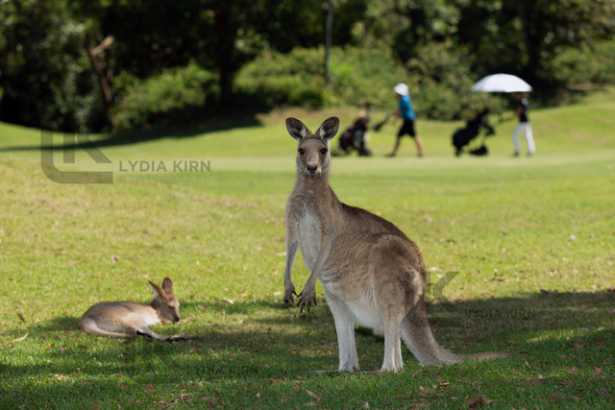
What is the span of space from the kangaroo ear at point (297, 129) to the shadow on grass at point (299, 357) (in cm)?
179

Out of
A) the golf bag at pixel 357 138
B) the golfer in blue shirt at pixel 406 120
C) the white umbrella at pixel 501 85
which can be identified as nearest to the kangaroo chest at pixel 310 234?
the golfer in blue shirt at pixel 406 120

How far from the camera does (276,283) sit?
44.2 ft

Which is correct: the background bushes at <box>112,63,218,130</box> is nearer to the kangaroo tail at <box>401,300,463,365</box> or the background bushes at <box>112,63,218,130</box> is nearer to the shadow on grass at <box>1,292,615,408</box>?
the shadow on grass at <box>1,292,615,408</box>

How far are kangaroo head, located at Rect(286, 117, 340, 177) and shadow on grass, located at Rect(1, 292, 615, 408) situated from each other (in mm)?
1519

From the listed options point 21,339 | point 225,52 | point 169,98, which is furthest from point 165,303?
point 169,98

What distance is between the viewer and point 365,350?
9797 mm

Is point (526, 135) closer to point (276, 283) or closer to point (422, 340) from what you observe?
point (276, 283)

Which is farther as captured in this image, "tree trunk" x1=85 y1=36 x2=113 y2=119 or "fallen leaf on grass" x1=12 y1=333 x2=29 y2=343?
"tree trunk" x1=85 y1=36 x2=113 y2=119

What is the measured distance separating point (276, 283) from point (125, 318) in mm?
3507

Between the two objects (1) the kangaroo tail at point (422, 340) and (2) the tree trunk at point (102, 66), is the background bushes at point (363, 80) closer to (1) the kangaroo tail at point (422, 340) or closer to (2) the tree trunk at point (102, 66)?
(2) the tree trunk at point (102, 66)

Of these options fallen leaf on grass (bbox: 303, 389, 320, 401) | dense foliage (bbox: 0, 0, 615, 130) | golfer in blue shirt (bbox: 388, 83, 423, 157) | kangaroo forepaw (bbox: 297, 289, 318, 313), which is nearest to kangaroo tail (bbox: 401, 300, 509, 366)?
kangaroo forepaw (bbox: 297, 289, 318, 313)

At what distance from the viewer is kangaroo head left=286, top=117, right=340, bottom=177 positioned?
7.41 metres

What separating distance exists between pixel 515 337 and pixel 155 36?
126 feet

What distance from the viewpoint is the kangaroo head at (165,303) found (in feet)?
36.0
